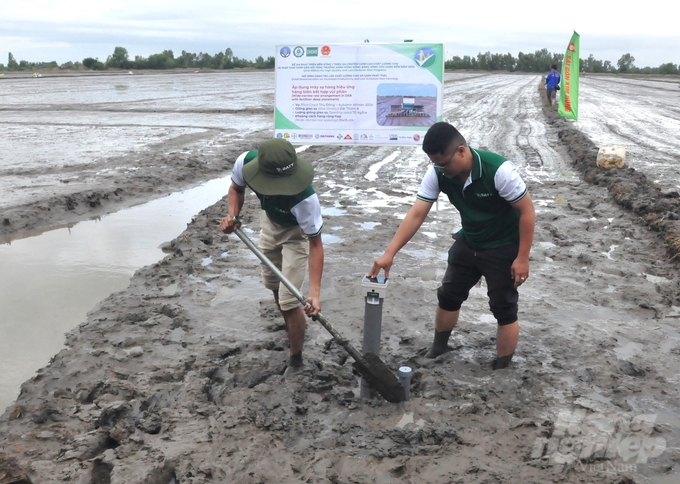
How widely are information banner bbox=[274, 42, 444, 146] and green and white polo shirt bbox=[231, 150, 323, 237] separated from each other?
16.9ft

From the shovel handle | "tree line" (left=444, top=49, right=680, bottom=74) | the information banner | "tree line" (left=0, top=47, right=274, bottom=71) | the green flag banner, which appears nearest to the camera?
the shovel handle

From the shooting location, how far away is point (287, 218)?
3.84m

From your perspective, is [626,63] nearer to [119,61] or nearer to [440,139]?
[119,61]

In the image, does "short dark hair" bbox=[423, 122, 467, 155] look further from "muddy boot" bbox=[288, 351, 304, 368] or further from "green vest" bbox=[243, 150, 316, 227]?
"muddy boot" bbox=[288, 351, 304, 368]

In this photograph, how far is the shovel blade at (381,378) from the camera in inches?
140

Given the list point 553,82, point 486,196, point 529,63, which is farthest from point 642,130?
point 529,63

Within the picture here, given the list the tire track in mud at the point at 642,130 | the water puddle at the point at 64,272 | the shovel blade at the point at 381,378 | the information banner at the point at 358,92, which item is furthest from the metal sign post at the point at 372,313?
the tire track in mud at the point at 642,130

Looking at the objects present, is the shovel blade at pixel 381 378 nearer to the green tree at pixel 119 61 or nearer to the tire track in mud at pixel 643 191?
the tire track in mud at pixel 643 191

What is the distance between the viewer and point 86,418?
347 cm

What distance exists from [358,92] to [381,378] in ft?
19.8

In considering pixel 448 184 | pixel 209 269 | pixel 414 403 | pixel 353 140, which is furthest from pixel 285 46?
pixel 414 403

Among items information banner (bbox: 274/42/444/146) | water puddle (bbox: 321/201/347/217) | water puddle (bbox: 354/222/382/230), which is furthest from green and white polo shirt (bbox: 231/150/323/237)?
information banner (bbox: 274/42/444/146)

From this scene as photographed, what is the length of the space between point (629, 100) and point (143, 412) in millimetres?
30146

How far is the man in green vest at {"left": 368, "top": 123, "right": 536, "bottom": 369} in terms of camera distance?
3.47m
